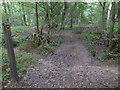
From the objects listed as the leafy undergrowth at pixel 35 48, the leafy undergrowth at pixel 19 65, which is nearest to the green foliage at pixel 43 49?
the leafy undergrowth at pixel 35 48

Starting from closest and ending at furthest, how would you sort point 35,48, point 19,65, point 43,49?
point 19,65 < point 43,49 < point 35,48

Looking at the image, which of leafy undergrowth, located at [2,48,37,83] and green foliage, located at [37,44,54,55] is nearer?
leafy undergrowth, located at [2,48,37,83]

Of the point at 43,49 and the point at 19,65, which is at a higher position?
the point at 43,49

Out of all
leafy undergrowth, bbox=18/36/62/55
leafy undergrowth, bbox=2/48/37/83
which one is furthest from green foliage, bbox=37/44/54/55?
leafy undergrowth, bbox=2/48/37/83

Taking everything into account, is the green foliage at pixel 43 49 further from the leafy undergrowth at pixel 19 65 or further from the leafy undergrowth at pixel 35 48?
the leafy undergrowth at pixel 19 65

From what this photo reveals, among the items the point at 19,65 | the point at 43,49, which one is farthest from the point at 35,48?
the point at 19,65

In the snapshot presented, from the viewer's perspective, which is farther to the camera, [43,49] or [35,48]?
[35,48]

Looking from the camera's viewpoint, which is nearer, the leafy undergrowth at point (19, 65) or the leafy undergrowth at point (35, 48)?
the leafy undergrowth at point (19, 65)

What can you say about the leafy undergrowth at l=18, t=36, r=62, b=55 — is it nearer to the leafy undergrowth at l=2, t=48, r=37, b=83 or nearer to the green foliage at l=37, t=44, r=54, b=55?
the green foliage at l=37, t=44, r=54, b=55

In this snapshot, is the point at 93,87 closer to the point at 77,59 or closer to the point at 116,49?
the point at 77,59

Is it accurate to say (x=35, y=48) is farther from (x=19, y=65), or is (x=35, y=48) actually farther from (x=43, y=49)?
(x=19, y=65)

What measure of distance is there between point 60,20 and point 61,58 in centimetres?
618

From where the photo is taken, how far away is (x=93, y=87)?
412 centimetres

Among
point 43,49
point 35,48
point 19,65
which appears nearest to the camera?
point 19,65
